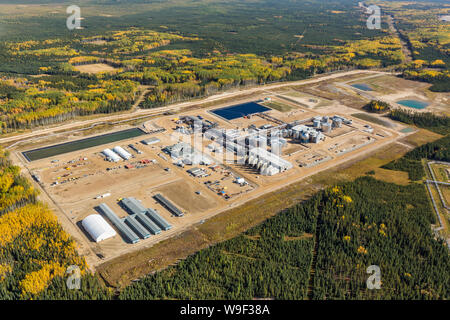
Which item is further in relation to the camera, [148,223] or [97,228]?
[148,223]

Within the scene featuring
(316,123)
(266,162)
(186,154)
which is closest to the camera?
(266,162)

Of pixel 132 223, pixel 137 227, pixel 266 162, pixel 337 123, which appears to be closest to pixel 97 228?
pixel 132 223

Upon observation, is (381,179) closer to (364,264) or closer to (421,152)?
(421,152)

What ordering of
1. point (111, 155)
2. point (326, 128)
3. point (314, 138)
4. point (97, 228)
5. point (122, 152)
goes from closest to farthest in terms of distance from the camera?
1. point (97, 228)
2. point (111, 155)
3. point (122, 152)
4. point (314, 138)
5. point (326, 128)

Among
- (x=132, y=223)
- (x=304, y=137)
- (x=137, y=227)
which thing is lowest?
(x=137, y=227)

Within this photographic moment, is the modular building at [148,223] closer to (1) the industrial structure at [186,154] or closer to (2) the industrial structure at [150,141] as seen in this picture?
(1) the industrial structure at [186,154]

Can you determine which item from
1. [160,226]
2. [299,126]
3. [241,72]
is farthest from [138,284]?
[241,72]

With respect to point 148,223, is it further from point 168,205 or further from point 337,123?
point 337,123
